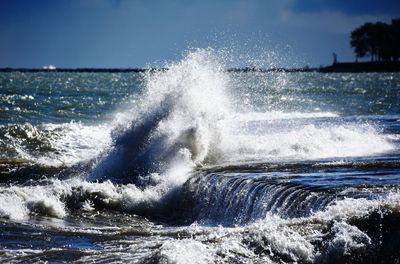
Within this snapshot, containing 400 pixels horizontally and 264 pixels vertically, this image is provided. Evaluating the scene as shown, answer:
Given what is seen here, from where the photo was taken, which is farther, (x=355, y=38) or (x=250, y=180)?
(x=355, y=38)

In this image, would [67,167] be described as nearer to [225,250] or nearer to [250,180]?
[250,180]

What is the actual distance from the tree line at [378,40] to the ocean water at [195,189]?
123243mm

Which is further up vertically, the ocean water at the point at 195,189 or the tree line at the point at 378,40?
the tree line at the point at 378,40

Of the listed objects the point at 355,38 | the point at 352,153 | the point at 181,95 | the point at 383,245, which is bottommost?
the point at 383,245

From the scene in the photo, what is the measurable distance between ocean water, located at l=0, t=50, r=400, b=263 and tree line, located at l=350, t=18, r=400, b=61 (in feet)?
404

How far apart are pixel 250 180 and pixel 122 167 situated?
5441 millimetres

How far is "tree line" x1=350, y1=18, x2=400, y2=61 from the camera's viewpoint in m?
143

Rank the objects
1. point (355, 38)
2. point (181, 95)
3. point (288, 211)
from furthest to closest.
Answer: point (355, 38) < point (181, 95) < point (288, 211)

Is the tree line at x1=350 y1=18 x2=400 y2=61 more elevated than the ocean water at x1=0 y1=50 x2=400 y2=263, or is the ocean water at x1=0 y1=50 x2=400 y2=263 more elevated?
the tree line at x1=350 y1=18 x2=400 y2=61

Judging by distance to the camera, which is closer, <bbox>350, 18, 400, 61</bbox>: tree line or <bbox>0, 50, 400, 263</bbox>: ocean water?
<bbox>0, 50, 400, 263</bbox>: ocean water

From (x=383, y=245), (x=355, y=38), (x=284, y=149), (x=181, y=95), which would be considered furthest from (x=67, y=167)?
(x=355, y=38)

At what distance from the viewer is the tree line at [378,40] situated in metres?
143

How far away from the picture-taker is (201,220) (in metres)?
11.6

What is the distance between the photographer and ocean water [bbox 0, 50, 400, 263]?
25.6 feet
